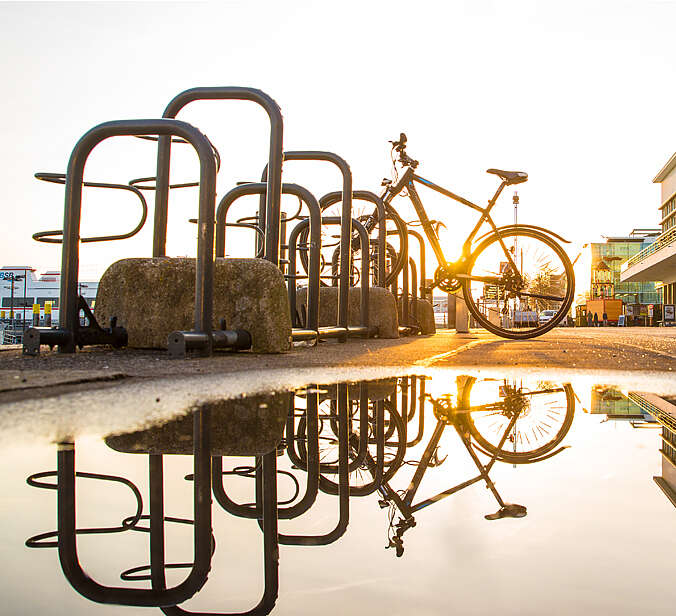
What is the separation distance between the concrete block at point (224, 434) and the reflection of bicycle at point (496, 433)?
32cm

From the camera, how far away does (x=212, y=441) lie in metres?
1.63

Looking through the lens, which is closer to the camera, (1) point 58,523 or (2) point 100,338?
(1) point 58,523

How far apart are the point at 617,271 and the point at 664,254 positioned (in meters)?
53.5

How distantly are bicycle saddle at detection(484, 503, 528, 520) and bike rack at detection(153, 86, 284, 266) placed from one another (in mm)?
4058

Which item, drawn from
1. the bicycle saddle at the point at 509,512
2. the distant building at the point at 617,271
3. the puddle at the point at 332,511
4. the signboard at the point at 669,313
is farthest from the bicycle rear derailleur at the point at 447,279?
the distant building at the point at 617,271

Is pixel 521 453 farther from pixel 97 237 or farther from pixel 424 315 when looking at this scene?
pixel 424 315

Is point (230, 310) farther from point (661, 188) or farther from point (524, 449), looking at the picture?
point (661, 188)

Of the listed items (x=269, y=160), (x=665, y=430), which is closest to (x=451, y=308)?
(x=269, y=160)

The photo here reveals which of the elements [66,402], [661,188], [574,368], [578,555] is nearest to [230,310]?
[574,368]

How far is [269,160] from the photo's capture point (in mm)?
5043

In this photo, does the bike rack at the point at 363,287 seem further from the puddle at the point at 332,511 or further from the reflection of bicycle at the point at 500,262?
the puddle at the point at 332,511

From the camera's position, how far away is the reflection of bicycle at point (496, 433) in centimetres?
112

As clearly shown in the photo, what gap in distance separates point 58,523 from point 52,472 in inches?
11.7

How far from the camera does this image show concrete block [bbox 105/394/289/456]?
5.08ft
